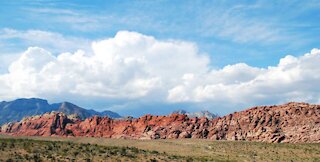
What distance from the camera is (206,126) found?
139125mm

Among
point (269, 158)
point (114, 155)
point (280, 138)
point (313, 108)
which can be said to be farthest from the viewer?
point (313, 108)

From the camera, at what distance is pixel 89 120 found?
160 m

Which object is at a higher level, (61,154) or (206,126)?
(206,126)

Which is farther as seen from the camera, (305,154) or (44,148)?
(305,154)

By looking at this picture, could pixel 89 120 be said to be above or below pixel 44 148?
above

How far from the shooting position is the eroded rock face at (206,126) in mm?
119375

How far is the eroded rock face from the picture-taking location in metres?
119

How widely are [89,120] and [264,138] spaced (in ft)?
249

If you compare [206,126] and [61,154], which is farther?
[206,126]

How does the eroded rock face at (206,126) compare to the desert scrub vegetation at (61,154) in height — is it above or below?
above

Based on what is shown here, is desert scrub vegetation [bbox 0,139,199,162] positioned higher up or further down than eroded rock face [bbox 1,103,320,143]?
further down

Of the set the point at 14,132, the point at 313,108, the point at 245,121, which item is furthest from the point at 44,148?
the point at 14,132

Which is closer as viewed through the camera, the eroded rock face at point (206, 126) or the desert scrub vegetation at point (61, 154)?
the desert scrub vegetation at point (61, 154)

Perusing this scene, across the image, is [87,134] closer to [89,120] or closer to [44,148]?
[89,120]
